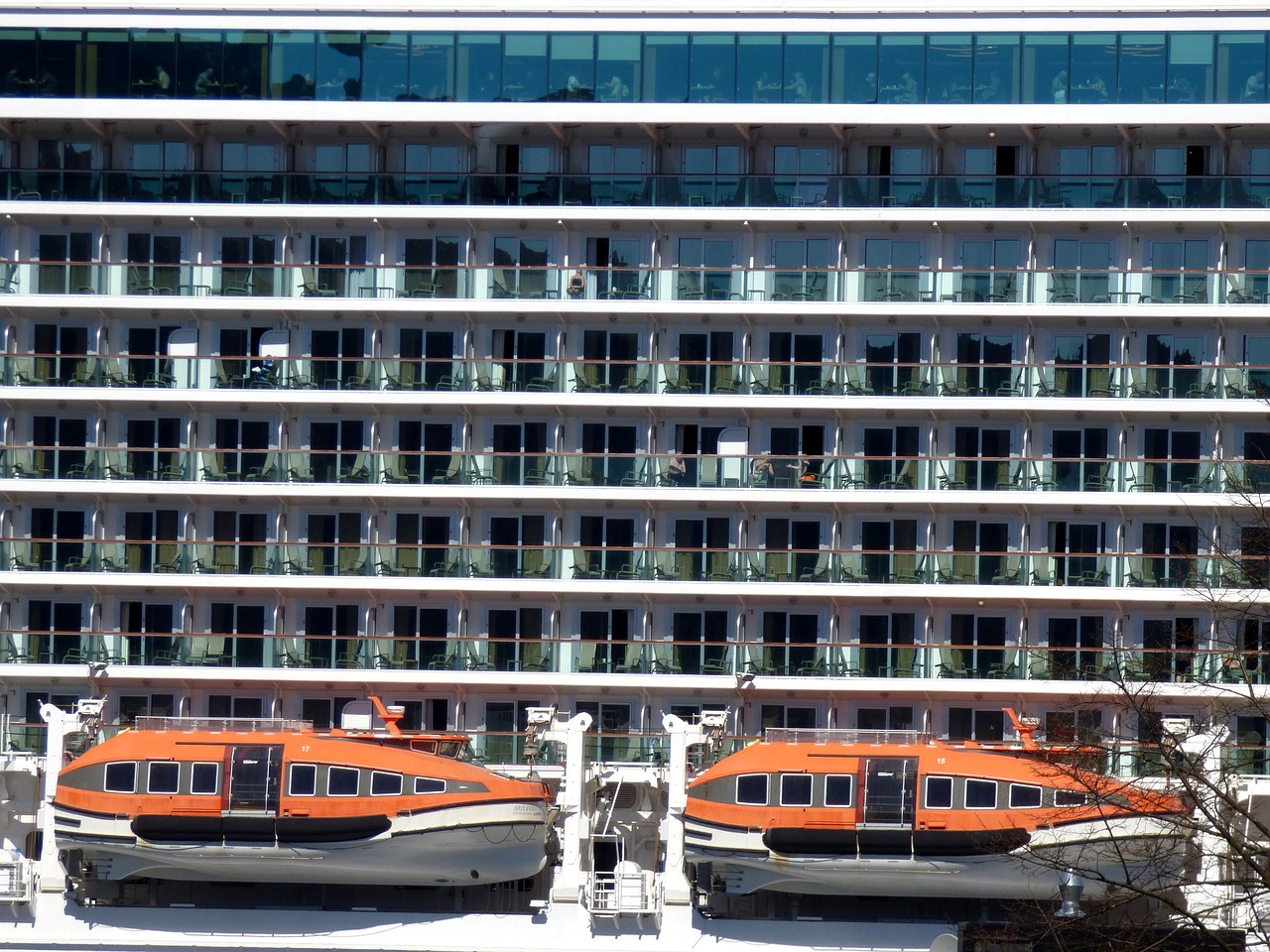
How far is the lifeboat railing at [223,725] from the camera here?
→ 3866cm

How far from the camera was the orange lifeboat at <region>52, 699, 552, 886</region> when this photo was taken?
37.8m

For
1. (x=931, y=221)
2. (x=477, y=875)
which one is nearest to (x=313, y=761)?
(x=477, y=875)

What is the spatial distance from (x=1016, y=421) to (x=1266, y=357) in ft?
14.9

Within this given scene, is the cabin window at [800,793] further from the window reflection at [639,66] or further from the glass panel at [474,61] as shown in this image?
the glass panel at [474,61]

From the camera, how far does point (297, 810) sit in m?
37.8

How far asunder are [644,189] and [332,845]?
13.0 m

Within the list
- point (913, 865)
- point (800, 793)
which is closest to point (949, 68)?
point (800, 793)

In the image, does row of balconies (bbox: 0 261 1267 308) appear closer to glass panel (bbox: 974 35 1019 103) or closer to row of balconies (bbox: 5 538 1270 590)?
glass panel (bbox: 974 35 1019 103)

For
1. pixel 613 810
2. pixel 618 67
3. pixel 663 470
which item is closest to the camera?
pixel 613 810

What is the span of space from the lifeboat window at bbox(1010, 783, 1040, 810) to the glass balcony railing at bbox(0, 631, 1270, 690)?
3.67 metres

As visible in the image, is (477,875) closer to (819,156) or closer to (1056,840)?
(1056,840)

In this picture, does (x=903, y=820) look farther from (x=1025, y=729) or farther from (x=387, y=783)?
(x=387, y=783)

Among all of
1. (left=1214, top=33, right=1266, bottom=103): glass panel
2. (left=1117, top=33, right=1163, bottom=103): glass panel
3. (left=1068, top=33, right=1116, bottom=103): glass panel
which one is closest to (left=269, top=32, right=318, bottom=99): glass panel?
(left=1068, top=33, right=1116, bottom=103): glass panel

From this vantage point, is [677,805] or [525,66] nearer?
[677,805]
